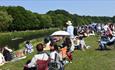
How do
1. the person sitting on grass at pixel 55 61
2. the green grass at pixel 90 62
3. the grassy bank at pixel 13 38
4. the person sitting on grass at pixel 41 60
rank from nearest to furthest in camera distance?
the person sitting on grass at pixel 41 60, the person sitting on grass at pixel 55 61, the green grass at pixel 90 62, the grassy bank at pixel 13 38

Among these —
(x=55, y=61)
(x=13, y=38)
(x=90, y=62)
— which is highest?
(x=55, y=61)

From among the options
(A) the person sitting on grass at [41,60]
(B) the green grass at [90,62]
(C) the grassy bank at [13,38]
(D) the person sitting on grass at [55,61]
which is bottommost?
(C) the grassy bank at [13,38]

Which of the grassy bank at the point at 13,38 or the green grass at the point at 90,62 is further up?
the green grass at the point at 90,62

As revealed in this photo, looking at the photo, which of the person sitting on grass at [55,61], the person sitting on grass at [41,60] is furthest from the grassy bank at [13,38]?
the person sitting on grass at [41,60]

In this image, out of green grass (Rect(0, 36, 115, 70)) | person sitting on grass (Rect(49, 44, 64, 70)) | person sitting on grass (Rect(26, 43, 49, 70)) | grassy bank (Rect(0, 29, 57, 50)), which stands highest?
person sitting on grass (Rect(26, 43, 49, 70))

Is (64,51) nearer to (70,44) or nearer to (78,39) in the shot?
(70,44)

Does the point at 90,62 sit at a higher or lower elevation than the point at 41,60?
lower

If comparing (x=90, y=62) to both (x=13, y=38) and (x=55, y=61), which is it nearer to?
(x=55, y=61)

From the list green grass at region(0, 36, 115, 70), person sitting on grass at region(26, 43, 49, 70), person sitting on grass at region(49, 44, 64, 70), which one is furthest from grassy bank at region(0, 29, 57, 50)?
person sitting on grass at region(26, 43, 49, 70)

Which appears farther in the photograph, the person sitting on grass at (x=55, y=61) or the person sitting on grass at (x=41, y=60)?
the person sitting on grass at (x=55, y=61)

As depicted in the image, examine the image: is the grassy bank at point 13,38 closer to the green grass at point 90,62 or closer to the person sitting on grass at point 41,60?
the green grass at point 90,62

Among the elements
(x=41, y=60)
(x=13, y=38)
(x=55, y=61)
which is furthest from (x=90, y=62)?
(x=13, y=38)

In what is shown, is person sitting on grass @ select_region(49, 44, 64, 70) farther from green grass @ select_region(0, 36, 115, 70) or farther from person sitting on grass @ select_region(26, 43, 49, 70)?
green grass @ select_region(0, 36, 115, 70)

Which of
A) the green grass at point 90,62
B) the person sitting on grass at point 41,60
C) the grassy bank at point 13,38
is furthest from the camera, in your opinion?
the grassy bank at point 13,38
